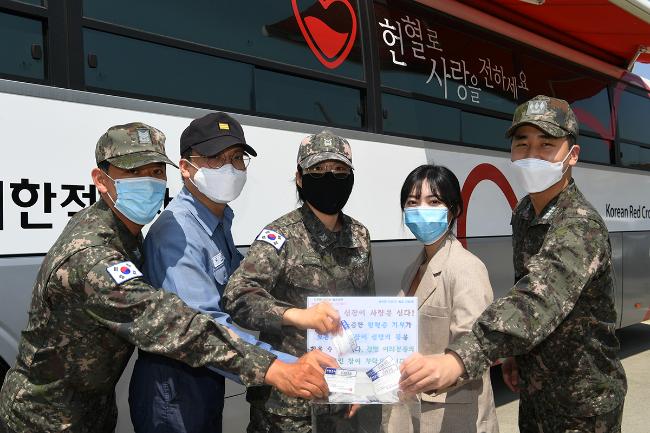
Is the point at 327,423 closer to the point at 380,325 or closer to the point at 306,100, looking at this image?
the point at 380,325

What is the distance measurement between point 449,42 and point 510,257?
6.24 ft

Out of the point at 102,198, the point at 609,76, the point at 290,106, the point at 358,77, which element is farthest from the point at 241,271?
the point at 609,76

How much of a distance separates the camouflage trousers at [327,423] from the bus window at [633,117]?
19.1 feet

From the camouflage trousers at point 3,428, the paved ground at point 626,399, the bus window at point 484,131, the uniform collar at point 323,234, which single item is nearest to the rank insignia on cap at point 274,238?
the uniform collar at point 323,234

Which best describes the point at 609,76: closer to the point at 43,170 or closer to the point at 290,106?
the point at 290,106

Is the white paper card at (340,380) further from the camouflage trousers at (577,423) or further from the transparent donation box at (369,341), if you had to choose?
the camouflage trousers at (577,423)

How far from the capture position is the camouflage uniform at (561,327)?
184cm

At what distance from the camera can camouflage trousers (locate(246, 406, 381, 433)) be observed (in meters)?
2.03

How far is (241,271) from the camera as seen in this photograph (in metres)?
2.15

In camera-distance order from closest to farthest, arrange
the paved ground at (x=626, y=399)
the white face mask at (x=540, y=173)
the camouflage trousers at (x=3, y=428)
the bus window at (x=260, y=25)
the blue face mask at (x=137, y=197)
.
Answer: the camouflage trousers at (x=3, y=428)
the blue face mask at (x=137, y=197)
the white face mask at (x=540, y=173)
the bus window at (x=260, y=25)
the paved ground at (x=626, y=399)

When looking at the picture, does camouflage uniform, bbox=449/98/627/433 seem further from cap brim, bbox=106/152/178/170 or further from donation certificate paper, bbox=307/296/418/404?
cap brim, bbox=106/152/178/170

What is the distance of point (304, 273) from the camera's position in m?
2.27

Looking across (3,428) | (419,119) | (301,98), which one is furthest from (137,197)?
(419,119)

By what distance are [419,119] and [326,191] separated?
2310 mm
